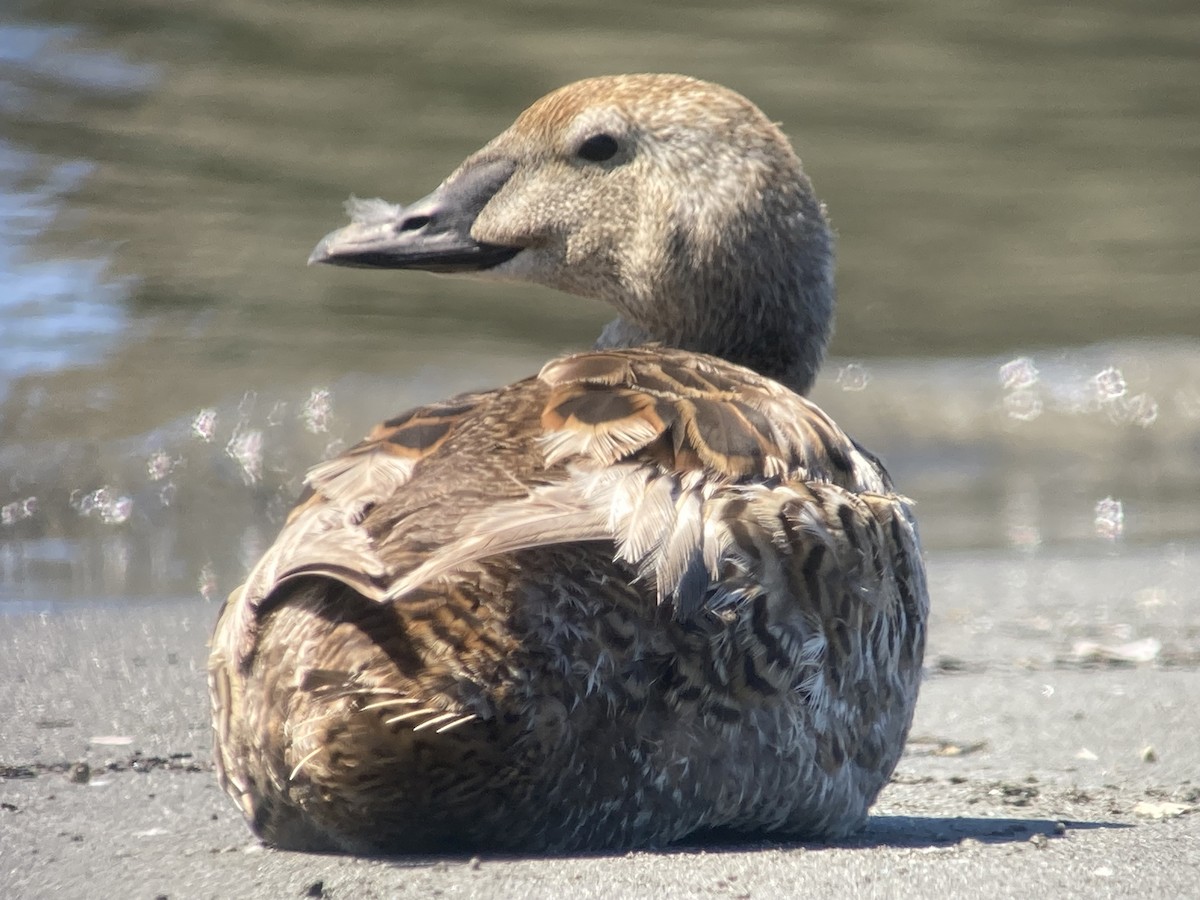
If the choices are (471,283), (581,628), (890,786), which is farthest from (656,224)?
(471,283)

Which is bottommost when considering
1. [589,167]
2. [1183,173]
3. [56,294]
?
[56,294]

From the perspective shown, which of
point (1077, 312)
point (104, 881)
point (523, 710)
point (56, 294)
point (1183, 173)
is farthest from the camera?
point (1183, 173)

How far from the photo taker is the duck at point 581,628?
2486mm

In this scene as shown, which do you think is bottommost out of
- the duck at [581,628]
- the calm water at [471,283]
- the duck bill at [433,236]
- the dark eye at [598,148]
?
the calm water at [471,283]

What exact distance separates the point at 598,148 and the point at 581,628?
1.64m

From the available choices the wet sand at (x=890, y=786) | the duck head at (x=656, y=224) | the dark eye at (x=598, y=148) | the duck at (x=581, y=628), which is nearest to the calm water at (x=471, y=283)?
the wet sand at (x=890, y=786)

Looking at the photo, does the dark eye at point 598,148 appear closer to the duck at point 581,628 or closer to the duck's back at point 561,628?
the duck at point 581,628

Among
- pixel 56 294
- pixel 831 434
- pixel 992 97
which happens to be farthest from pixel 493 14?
pixel 831 434

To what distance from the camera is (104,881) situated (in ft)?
9.13

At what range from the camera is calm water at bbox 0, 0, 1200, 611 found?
8.27 meters

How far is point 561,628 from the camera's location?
2.53 metres

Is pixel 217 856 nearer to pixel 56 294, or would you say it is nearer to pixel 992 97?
pixel 56 294

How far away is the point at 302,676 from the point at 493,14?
39.3 ft

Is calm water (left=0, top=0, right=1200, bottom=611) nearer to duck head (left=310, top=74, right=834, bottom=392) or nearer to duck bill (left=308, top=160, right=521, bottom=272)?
duck bill (left=308, top=160, right=521, bottom=272)
